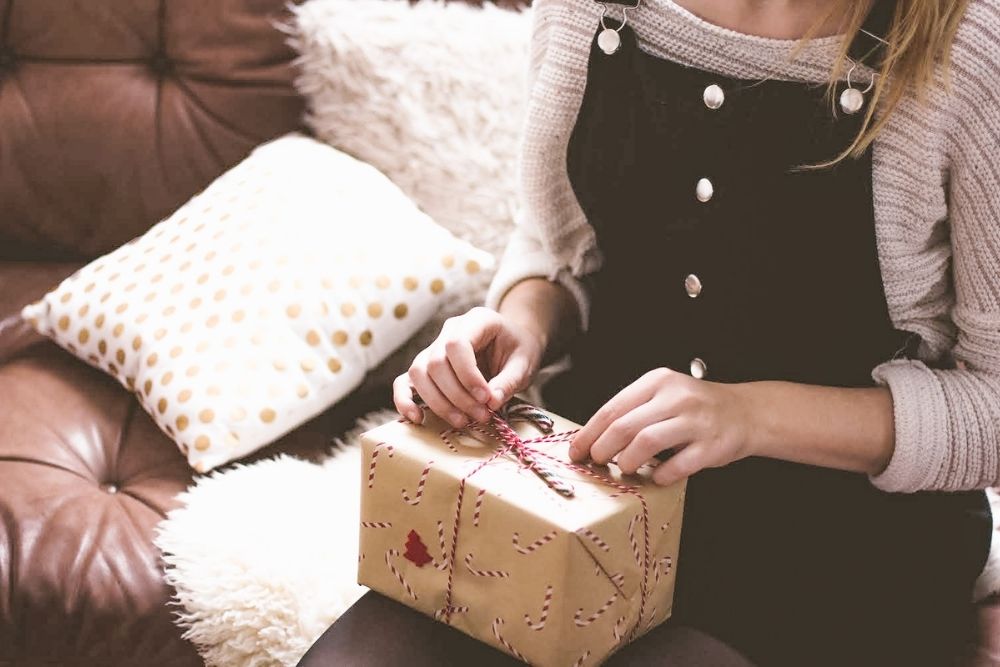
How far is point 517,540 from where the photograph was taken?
0.64 metres

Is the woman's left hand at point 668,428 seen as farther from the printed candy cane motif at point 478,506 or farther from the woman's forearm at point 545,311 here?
the woman's forearm at point 545,311

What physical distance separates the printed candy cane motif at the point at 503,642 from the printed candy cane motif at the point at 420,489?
9 cm

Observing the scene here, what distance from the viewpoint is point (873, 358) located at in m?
0.81

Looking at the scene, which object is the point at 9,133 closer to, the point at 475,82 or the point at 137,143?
the point at 137,143

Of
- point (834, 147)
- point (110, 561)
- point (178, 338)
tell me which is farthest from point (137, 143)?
point (834, 147)

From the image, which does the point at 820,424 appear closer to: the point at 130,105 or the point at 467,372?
the point at 467,372

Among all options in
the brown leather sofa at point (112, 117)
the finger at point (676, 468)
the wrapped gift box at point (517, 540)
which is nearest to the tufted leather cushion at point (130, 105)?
the brown leather sofa at point (112, 117)

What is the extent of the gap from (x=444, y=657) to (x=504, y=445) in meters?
0.15

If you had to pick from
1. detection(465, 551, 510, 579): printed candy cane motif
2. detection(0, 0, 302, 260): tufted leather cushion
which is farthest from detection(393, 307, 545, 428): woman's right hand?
detection(0, 0, 302, 260): tufted leather cushion

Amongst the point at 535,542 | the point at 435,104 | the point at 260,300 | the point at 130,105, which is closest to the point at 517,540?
the point at 535,542

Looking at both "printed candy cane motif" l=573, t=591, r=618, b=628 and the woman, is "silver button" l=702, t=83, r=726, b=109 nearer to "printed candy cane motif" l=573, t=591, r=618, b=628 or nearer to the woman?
the woman

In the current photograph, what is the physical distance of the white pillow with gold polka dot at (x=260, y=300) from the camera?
3.44ft

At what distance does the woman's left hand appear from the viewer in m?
0.68

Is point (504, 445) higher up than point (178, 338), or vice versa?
point (504, 445)
